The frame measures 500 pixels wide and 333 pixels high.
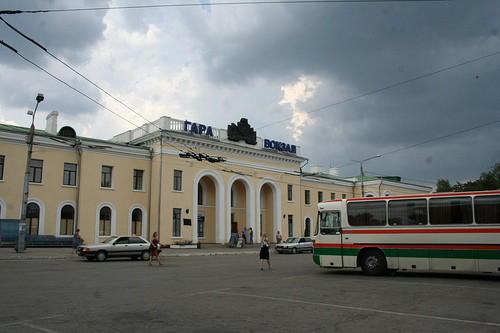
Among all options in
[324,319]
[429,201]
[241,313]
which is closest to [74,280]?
[241,313]

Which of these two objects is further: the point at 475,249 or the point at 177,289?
the point at 475,249

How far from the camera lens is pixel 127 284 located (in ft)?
40.4

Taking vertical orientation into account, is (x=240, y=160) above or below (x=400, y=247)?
above

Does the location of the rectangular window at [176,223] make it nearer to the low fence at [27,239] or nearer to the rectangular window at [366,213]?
the low fence at [27,239]

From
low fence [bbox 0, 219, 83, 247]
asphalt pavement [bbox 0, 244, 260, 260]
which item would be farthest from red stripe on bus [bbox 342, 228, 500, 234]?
low fence [bbox 0, 219, 83, 247]

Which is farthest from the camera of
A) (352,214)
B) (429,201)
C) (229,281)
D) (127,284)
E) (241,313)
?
(352,214)

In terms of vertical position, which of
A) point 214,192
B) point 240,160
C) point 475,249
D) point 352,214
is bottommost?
point 475,249

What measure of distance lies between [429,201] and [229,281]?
305 inches

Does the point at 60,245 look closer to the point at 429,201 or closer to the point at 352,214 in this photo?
the point at 352,214

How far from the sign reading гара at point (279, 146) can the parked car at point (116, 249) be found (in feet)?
72.0

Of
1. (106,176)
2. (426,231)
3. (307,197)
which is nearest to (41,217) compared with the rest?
(106,176)

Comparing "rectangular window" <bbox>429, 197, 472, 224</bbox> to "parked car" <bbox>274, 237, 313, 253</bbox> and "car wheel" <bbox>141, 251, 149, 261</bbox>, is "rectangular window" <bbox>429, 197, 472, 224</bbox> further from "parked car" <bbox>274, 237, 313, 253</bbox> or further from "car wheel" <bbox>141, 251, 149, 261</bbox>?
"parked car" <bbox>274, 237, 313, 253</bbox>

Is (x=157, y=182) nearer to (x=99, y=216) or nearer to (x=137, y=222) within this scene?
(x=137, y=222)

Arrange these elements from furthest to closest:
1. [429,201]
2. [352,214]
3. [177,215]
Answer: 1. [177,215]
2. [352,214]
3. [429,201]
